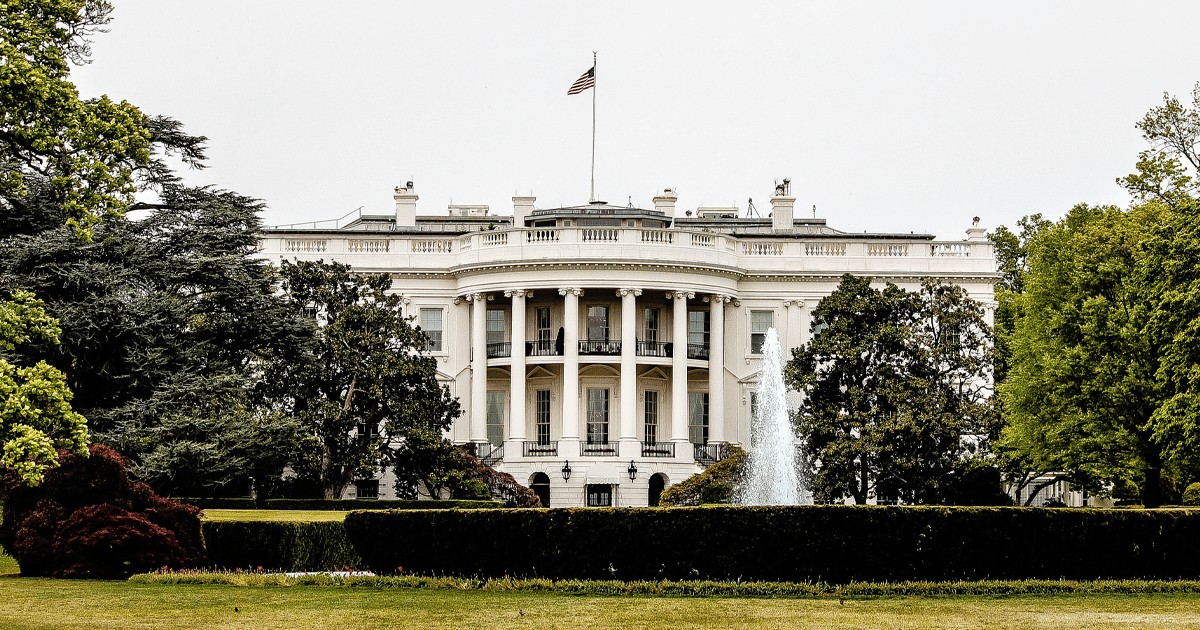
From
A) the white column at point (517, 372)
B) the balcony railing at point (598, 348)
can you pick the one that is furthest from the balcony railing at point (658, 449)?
the white column at point (517, 372)

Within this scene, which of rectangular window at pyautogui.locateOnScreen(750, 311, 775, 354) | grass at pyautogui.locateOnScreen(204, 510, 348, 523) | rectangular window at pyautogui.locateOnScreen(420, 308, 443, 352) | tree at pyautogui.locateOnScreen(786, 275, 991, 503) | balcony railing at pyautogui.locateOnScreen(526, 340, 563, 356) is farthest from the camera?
rectangular window at pyautogui.locateOnScreen(750, 311, 775, 354)

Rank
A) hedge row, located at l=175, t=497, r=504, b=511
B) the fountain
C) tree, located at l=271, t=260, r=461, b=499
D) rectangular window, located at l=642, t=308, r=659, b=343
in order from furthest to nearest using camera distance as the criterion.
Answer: rectangular window, located at l=642, t=308, r=659, b=343
the fountain
tree, located at l=271, t=260, r=461, b=499
hedge row, located at l=175, t=497, r=504, b=511

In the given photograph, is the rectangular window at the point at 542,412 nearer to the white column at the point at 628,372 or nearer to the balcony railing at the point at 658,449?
the white column at the point at 628,372

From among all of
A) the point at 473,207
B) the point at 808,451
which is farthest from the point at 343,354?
the point at 473,207

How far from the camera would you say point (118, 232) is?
36062 mm

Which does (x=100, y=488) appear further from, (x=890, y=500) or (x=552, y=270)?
(x=552, y=270)

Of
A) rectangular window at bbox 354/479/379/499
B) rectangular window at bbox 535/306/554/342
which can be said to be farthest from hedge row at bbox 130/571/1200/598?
rectangular window at bbox 535/306/554/342

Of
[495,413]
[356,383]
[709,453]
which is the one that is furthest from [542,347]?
[356,383]

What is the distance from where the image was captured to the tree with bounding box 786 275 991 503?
51.5 m

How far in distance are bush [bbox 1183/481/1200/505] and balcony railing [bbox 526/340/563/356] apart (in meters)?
21.9

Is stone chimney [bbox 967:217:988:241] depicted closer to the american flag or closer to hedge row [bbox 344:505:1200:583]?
the american flag

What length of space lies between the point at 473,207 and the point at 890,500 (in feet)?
90.8

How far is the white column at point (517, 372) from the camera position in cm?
5956

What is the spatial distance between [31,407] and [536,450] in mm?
37756
